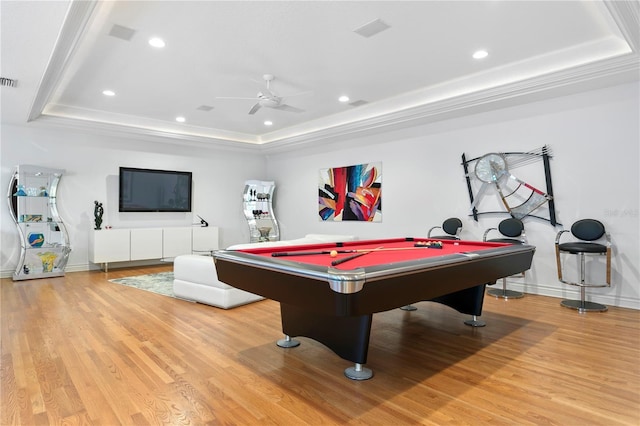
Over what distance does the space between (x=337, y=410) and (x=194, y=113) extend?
572cm

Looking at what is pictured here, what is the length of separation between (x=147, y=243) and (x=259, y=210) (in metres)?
2.55

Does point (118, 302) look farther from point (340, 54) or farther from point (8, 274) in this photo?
point (340, 54)

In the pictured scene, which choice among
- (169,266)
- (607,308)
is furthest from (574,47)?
(169,266)

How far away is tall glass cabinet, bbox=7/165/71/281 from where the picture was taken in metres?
5.80

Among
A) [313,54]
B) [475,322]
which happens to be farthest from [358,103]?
[475,322]

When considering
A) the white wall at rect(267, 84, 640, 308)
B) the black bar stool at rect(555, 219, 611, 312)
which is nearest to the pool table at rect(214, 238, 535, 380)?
the black bar stool at rect(555, 219, 611, 312)

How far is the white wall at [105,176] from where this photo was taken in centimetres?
605

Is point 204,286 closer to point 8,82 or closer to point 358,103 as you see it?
point 8,82

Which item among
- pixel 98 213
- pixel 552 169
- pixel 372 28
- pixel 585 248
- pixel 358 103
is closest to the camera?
pixel 372 28

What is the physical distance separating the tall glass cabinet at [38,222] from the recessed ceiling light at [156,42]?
12.2ft

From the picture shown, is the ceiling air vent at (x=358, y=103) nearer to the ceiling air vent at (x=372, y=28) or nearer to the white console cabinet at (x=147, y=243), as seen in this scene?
the ceiling air vent at (x=372, y=28)

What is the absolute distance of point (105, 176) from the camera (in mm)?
6914

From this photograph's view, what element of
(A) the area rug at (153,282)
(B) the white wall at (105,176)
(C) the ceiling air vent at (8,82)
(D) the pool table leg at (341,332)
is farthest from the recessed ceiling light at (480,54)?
(B) the white wall at (105,176)

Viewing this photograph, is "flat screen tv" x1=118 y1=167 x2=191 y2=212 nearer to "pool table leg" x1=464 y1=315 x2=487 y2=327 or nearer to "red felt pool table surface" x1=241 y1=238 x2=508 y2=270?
"red felt pool table surface" x1=241 y1=238 x2=508 y2=270
